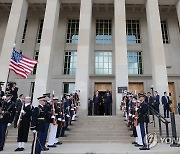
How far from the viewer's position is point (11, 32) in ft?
53.2

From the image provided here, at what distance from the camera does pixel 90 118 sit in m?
11.8

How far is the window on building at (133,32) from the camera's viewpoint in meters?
20.0

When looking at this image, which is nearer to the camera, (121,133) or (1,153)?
(1,153)

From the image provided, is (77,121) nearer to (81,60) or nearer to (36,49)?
(81,60)

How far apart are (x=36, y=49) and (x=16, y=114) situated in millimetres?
13686

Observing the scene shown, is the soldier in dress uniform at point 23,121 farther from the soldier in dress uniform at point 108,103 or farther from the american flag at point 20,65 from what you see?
the soldier in dress uniform at point 108,103

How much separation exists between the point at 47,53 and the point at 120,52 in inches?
239

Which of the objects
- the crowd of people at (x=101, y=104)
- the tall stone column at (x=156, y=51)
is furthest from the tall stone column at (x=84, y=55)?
the tall stone column at (x=156, y=51)

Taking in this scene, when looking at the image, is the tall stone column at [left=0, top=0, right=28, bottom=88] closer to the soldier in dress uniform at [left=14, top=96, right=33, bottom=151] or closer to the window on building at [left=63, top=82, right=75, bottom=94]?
the window on building at [left=63, top=82, right=75, bottom=94]

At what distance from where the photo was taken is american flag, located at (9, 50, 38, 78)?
10.1 m

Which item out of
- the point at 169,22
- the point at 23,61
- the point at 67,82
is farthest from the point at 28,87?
the point at 169,22

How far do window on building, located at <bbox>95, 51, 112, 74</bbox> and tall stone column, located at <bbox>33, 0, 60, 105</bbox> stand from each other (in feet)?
17.2

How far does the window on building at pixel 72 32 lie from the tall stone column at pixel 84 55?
3964 mm

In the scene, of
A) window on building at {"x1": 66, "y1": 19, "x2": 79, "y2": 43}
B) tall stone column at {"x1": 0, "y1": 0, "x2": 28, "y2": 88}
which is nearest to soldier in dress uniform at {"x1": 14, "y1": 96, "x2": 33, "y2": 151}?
tall stone column at {"x1": 0, "y1": 0, "x2": 28, "y2": 88}
